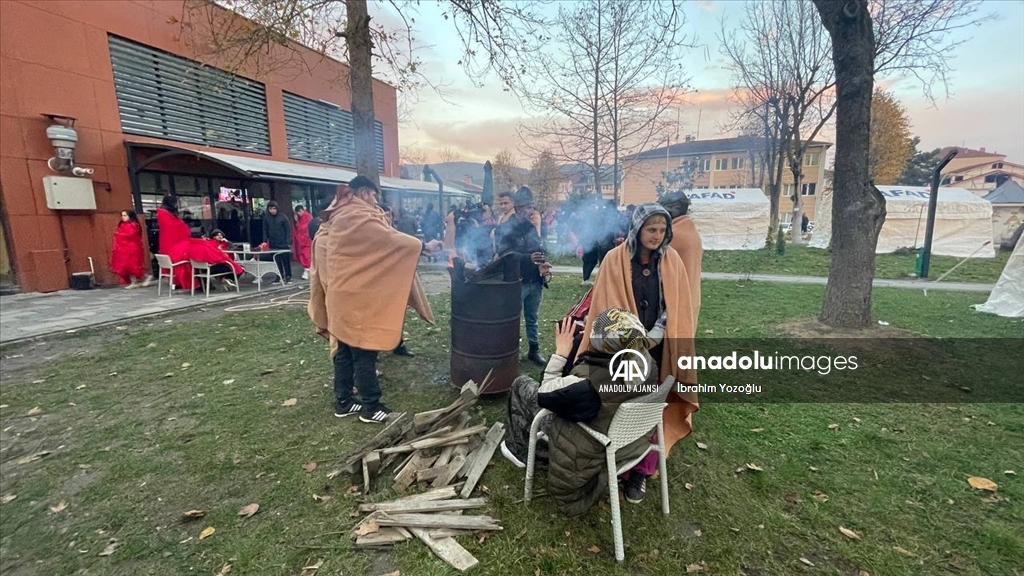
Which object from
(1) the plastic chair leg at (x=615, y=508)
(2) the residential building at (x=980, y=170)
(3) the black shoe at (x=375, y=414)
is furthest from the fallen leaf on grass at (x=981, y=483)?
(2) the residential building at (x=980, y=170)

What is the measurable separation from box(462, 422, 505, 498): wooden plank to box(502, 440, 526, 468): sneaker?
8 cm

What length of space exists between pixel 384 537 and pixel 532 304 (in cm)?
297

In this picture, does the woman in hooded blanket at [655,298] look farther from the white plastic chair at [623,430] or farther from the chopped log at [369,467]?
the chopped log at [369,467]

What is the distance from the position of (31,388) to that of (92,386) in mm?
552

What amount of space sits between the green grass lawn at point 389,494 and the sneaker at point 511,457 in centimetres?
9

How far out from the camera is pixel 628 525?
2.48m

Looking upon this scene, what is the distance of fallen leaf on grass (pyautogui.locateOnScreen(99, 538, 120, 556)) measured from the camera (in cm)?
228

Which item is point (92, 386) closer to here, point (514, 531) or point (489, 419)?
point (489, 419)

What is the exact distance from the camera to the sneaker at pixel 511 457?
293 centimetres

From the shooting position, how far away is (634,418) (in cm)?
210

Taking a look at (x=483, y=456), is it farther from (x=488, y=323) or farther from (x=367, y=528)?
(x=488, y=323)

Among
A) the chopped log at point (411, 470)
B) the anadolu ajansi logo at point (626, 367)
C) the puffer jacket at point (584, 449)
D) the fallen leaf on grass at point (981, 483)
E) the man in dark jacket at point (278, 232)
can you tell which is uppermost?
the man in dark jacket at point (278, 232)

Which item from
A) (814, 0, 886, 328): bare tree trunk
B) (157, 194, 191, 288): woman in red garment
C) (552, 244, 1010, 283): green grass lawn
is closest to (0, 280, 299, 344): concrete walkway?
(157, 194, 191, 288): woman in red garment

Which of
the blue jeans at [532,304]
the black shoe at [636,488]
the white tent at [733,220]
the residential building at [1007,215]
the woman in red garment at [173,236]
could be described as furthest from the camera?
the white tent at [733,220]
